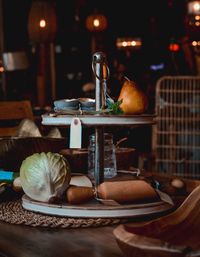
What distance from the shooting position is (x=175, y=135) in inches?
256

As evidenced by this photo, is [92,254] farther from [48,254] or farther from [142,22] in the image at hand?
[142,22]

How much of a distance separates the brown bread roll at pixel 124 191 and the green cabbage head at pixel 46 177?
0.13 metres

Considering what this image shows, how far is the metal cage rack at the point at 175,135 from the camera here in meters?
6.32

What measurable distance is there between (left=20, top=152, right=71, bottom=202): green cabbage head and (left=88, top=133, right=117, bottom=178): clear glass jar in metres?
0.48

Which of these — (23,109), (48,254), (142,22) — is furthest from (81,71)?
(48,254)

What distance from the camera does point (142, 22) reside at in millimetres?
13641

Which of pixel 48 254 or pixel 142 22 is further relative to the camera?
pixel 142 22

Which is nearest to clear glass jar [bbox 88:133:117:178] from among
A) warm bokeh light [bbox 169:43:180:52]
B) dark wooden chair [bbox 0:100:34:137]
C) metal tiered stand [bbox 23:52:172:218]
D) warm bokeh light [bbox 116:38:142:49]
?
metal tiered stand [bbox 23:52:172:218]

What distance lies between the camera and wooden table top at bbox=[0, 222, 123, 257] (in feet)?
5.08

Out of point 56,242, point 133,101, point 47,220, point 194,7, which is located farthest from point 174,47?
point 56,242

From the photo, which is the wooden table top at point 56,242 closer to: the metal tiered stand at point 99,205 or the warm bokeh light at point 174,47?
the metal tiered stand at point 99,205

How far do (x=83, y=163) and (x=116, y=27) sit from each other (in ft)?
37.3

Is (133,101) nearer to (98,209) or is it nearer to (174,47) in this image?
(98,209)

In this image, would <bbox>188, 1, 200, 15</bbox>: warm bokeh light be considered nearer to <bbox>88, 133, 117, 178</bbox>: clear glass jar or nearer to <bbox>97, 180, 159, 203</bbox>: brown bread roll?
<bbox>88, 133, 117, 178</bbox>: clear glass jar
